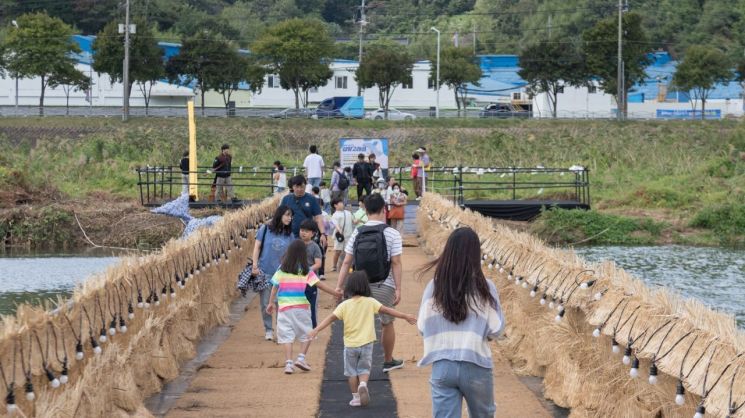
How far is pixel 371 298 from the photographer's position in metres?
9.30

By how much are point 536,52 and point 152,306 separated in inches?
2382

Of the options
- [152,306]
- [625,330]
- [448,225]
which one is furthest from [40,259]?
[625,330]

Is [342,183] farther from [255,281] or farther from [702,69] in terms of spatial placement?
[702,69]

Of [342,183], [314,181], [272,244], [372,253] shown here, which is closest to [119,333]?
[372,253]

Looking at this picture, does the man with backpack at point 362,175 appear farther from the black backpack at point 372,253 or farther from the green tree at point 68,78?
the green tree at point 68,78

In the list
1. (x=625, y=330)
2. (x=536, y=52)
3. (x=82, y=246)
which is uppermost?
(x=536, y=52)

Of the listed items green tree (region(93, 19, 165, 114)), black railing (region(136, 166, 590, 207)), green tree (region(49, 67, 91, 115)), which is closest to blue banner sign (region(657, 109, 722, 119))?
green tree (region(93, 19, 165, 114))

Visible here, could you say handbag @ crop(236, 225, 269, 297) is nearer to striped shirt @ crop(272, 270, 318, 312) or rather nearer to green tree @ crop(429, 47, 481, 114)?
striped shirt @ crop(272, 270, 318, 312)

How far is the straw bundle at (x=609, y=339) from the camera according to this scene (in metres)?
6.84

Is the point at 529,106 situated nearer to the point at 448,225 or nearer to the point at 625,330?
the point at 448,225

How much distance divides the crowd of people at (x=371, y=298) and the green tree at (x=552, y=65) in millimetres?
52147

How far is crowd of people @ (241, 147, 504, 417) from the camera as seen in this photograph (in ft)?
21.4

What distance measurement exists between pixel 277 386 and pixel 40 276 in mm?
14919

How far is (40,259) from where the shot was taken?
91.4 ft
